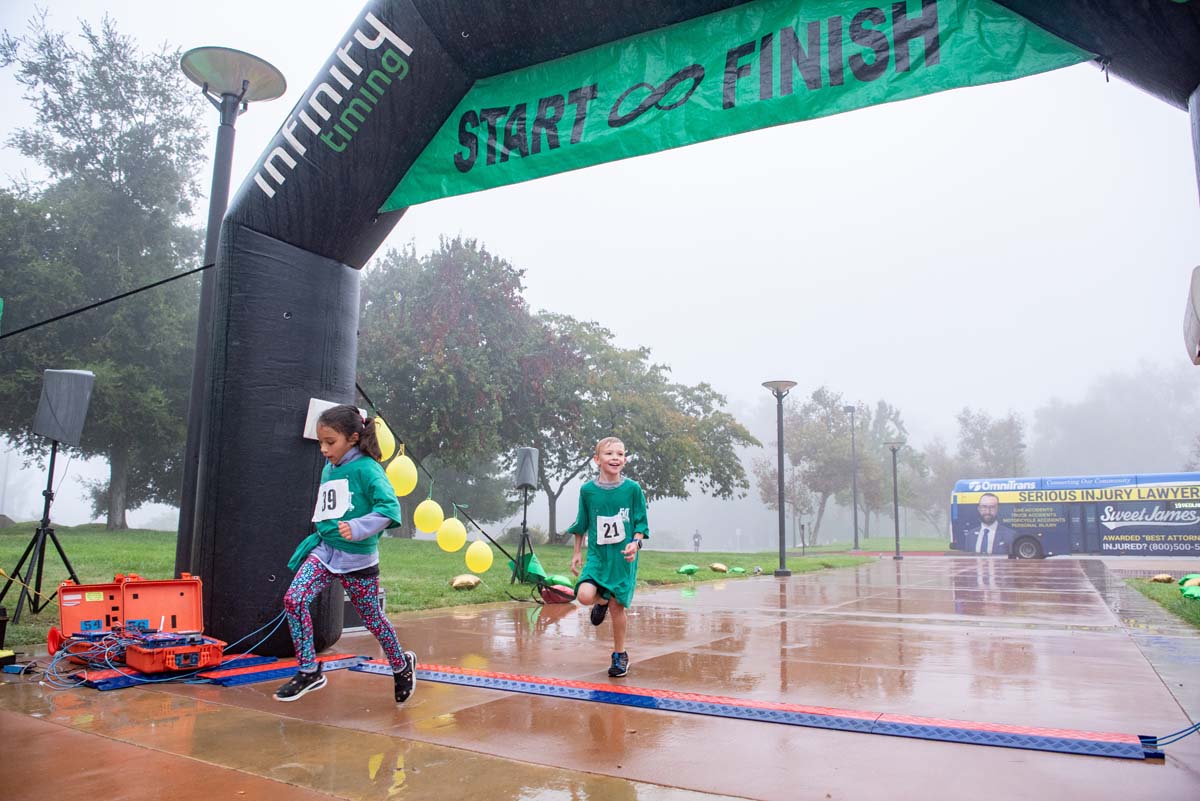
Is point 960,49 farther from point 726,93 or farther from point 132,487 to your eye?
point 132,487

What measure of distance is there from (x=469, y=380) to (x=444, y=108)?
817 inches

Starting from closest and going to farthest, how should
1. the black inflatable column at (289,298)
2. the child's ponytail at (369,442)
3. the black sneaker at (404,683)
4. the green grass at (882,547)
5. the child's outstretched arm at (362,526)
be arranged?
1. the child's outstretched arm at (362,526)
2. the black sneaker at (404,683)
3. the child's ponytail at (369,442)
4. the black inflatable column at (289,298)
5. the green grass at (882,547)

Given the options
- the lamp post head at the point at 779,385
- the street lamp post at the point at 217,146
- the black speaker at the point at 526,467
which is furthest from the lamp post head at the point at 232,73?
the lamp post head at the point at 779,385

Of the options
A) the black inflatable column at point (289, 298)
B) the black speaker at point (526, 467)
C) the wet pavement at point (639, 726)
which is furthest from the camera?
the black speaker at point (526, 467)

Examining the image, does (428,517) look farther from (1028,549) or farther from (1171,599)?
(1028,549)

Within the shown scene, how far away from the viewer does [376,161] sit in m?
5.95

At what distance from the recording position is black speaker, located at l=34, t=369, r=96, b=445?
24.0 feet

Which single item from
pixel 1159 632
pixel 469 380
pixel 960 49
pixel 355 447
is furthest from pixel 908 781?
pixel 469 380

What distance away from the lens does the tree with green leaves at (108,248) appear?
24141mm

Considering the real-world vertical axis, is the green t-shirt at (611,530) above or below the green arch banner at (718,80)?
below

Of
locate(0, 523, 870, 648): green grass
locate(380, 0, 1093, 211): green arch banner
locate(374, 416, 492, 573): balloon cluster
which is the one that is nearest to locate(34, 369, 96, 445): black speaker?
locate(0, 523, 870, 648): green grass

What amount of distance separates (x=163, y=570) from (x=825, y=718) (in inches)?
491

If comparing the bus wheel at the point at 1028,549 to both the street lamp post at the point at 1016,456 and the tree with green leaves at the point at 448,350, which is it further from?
the street lamp post at the point at 1016,456

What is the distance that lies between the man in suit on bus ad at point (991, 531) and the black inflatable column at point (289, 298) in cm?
3144
